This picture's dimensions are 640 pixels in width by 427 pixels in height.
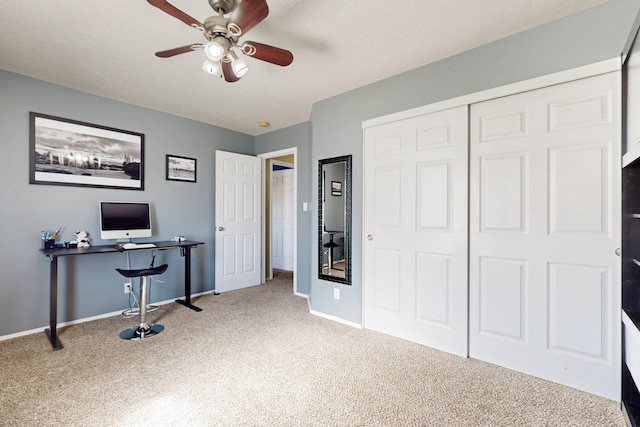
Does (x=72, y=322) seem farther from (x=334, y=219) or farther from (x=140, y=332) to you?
(x=334, y=219)

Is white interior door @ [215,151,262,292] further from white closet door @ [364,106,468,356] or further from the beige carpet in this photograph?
white closet door @ [364,106,468,356]

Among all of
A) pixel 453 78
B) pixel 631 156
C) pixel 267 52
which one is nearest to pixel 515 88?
pixel 453 78

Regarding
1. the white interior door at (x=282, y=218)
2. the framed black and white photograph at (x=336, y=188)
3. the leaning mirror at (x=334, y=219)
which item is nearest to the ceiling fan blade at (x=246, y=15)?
the leaning mirror at (x=334, y=219)

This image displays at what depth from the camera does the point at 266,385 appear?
1959mm

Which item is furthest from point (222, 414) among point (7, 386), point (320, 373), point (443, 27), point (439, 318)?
point (443, 27)

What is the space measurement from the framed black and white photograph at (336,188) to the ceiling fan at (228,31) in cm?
148

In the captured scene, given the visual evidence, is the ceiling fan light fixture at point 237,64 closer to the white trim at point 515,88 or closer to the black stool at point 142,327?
the white trim at point 515,88

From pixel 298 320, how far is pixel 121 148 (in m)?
2.86

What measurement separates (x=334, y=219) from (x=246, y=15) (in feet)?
6.94

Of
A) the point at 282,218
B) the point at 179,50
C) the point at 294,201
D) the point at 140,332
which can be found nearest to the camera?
the point at 179,50

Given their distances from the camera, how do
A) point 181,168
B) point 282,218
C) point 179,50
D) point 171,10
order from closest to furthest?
point 171,10, point 179,50, point 181,168, point 282,218

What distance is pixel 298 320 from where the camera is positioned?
3.20 meters

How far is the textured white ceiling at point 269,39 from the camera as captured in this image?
186cm

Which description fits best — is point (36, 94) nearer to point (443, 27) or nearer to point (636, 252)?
point (443, 27)
